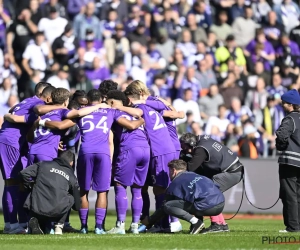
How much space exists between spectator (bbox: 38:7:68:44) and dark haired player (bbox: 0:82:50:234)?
9243 millimetres

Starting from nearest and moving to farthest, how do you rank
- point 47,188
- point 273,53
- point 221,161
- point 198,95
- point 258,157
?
point 47,188 < point 221,161 < point 258,157 < point 198,95 < point 273,53

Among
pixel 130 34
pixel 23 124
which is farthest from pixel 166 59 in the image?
pixel 23 124

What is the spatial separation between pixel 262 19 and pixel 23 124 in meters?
14.1

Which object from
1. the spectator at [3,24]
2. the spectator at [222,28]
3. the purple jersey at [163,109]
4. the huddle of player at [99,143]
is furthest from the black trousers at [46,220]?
the spectator at [222,28]

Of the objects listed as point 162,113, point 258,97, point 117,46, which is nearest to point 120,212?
point 162,113

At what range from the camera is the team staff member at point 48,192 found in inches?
524

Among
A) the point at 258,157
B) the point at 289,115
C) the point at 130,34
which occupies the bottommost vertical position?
the point at 258,157

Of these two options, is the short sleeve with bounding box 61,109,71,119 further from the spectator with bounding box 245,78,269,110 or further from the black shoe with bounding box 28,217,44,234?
the spectator with bounding box 245,78,269,110

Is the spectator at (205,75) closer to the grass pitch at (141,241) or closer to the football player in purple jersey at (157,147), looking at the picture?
the football player in purple jersey at (157,147)

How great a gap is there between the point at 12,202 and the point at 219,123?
9.58 meters

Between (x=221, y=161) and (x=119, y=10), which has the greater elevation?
(x=119, y=10)

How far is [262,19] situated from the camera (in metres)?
27.4

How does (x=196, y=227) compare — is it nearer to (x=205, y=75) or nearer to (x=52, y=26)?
(x=52, y=26)

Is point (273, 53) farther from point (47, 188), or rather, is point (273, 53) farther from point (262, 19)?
point (47, 188)
